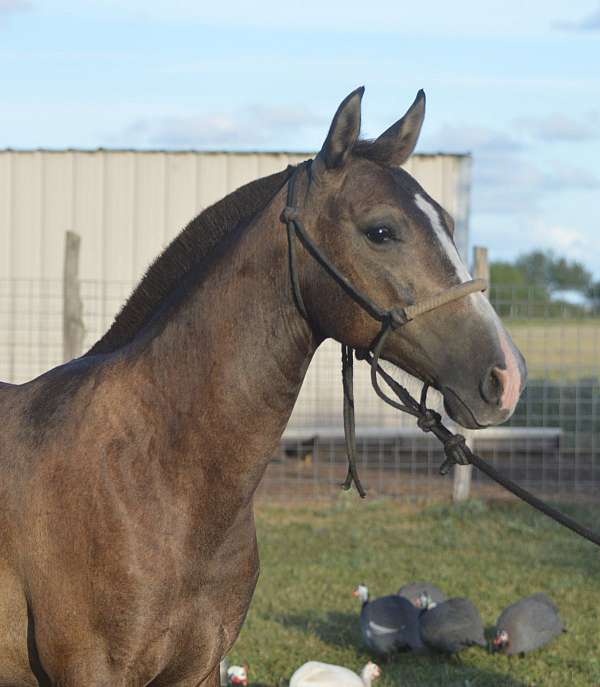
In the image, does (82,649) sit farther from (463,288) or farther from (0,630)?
(463,288)

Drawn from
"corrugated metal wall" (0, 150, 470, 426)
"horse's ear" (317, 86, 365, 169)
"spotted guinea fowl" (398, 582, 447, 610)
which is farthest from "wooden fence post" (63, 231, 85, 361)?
"horse's ear" (317, 86, 365, 169)

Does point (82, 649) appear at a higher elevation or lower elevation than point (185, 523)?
lower

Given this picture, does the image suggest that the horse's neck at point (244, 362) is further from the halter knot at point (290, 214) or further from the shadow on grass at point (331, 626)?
the shadow on grass at point (331, 626)

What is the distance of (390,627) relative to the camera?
5715 millimetres

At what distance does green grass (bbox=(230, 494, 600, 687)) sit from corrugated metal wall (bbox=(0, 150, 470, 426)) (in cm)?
234

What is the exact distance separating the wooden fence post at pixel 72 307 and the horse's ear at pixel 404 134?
6750 millimetres

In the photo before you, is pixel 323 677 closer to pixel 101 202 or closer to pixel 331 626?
pixel 331 626

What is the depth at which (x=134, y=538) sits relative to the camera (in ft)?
8.97

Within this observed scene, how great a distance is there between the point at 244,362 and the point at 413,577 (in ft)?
16.8

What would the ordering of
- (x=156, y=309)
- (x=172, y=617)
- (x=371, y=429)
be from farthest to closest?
(x=371, y=429) < (x=156, y=309) < (x=172, y=617)

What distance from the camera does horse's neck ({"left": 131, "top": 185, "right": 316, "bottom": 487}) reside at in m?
2.82

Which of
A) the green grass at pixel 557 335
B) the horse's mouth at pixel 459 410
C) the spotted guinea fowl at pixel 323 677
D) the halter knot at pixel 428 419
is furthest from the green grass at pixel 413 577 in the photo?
the horse's mouth at pixel 459 410

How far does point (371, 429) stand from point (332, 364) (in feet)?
2.73

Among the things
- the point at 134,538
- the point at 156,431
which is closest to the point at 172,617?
the point at 134,538
